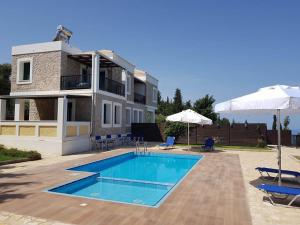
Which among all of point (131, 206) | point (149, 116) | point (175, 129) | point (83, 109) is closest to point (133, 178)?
point (131, 206)

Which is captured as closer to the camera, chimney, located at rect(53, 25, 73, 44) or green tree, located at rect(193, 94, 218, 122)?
chimney, located at rect(53, 25, 73, 44)

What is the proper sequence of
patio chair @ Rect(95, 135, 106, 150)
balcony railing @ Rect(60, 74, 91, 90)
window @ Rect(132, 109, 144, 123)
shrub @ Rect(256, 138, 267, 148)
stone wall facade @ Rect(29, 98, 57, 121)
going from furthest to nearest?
window @ Rect(132, 109, 144, 123), shrub @ Rect(256, 138, 267, 148), stone wall facade @ Rect(29, 98, 57, 121), balcony railing @ Rect(60, 74, 91, 90), patio chair @ Rect(95, 135, 106, 150)

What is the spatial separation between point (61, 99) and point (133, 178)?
703 centimetres

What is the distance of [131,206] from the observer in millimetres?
6312

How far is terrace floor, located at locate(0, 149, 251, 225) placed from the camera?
549 centimetres

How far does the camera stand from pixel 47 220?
5.33 meters

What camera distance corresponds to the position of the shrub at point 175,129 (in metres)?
25.5

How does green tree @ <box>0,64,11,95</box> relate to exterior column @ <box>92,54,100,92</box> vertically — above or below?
above

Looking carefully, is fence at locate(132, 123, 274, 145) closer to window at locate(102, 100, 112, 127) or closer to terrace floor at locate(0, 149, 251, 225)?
window at locate(102, 100, 112, 127)

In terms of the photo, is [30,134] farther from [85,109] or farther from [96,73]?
[96,73]

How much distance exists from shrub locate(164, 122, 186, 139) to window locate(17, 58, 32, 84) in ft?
43.3

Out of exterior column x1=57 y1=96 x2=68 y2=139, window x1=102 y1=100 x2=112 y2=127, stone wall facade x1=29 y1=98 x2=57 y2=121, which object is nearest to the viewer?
exterior column x1=57 y1=96 x2=68 y2=139

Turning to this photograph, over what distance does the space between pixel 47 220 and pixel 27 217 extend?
507mm

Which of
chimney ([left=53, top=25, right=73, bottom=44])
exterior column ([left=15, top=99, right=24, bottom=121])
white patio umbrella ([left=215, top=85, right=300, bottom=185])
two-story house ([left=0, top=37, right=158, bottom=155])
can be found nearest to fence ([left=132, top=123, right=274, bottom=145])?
two-story house ([left=0, top=37, right=158, bottom=155])
